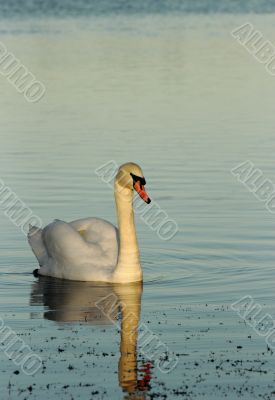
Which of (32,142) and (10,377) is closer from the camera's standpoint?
(10,377)

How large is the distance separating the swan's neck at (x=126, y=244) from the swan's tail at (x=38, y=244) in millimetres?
1176

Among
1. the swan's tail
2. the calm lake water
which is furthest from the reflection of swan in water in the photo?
the swan's tail

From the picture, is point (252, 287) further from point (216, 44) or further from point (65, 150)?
point (216, 44)

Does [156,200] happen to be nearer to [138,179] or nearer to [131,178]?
[131,178]

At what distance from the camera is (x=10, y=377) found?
10.4 m

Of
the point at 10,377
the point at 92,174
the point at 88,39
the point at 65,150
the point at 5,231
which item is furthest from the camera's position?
the point at 88,39

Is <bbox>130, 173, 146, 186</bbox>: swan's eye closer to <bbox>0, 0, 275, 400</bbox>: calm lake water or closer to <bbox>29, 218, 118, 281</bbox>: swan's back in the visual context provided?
<bbox>29, 218, 118, 281</bbox>: swan's back

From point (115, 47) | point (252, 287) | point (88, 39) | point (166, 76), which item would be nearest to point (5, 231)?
point (252, 287)

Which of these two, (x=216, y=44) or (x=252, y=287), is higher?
(x=216, y=44)

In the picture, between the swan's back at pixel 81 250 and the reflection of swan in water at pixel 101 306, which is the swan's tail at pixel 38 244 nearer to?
the swan's back at pixel 81 250

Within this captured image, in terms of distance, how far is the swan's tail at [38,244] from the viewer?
15836 mm

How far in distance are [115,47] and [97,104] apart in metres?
14.5

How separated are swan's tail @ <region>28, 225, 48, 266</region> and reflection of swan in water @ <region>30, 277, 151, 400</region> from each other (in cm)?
46

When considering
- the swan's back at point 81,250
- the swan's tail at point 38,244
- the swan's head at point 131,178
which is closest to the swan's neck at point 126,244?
the swan's head at point 131,178
